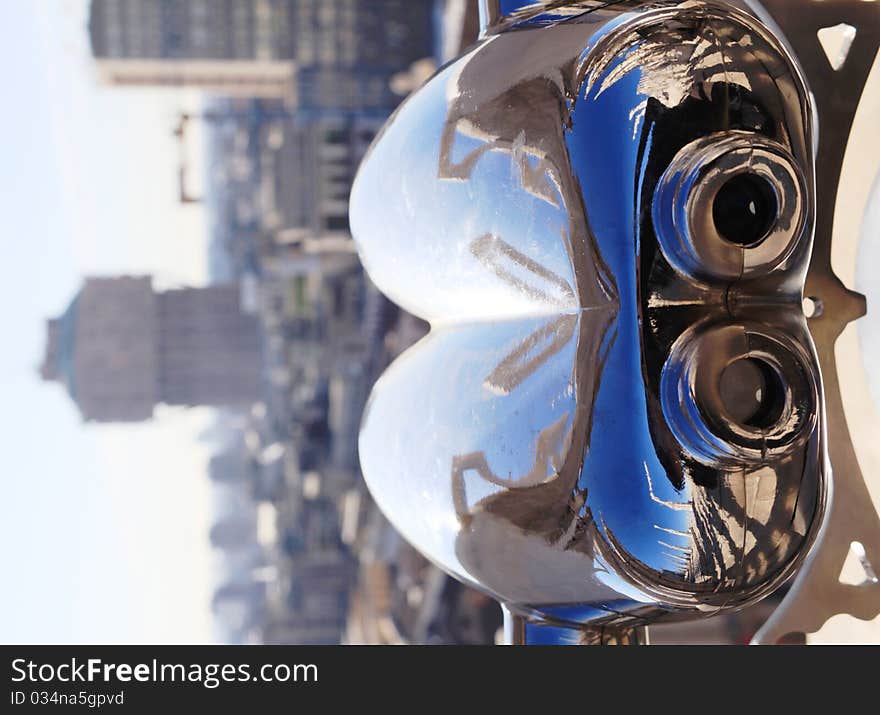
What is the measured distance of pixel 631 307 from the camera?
0.28 m

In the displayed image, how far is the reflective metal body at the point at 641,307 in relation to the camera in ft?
0.89

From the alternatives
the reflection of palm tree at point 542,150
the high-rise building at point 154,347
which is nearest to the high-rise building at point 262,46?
the high-rise building at point 154,347

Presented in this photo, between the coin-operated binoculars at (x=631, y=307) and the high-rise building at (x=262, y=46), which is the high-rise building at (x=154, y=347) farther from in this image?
the coin-operated binoculars at (x=631, y=307)

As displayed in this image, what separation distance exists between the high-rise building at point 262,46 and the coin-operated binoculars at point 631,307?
169 inches

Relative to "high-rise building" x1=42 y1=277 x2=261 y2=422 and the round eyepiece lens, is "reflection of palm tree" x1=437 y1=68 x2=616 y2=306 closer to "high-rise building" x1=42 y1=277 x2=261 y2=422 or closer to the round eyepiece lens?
the round eyepiece lens

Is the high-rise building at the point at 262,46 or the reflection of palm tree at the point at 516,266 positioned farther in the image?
the high-rise building at the point at 262,46

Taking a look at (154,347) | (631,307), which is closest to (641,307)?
(631,307)

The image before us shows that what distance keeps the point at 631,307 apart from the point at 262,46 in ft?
17.9

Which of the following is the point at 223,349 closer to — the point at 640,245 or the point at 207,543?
the point at 207,543

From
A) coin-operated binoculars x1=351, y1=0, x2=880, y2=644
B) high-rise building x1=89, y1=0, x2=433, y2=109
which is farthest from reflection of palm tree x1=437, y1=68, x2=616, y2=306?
high-rise building x1=89, y1=0, x2=433, y2=109

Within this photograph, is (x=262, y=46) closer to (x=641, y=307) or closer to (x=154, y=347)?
(x=154, y=347)

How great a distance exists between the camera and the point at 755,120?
287mm
